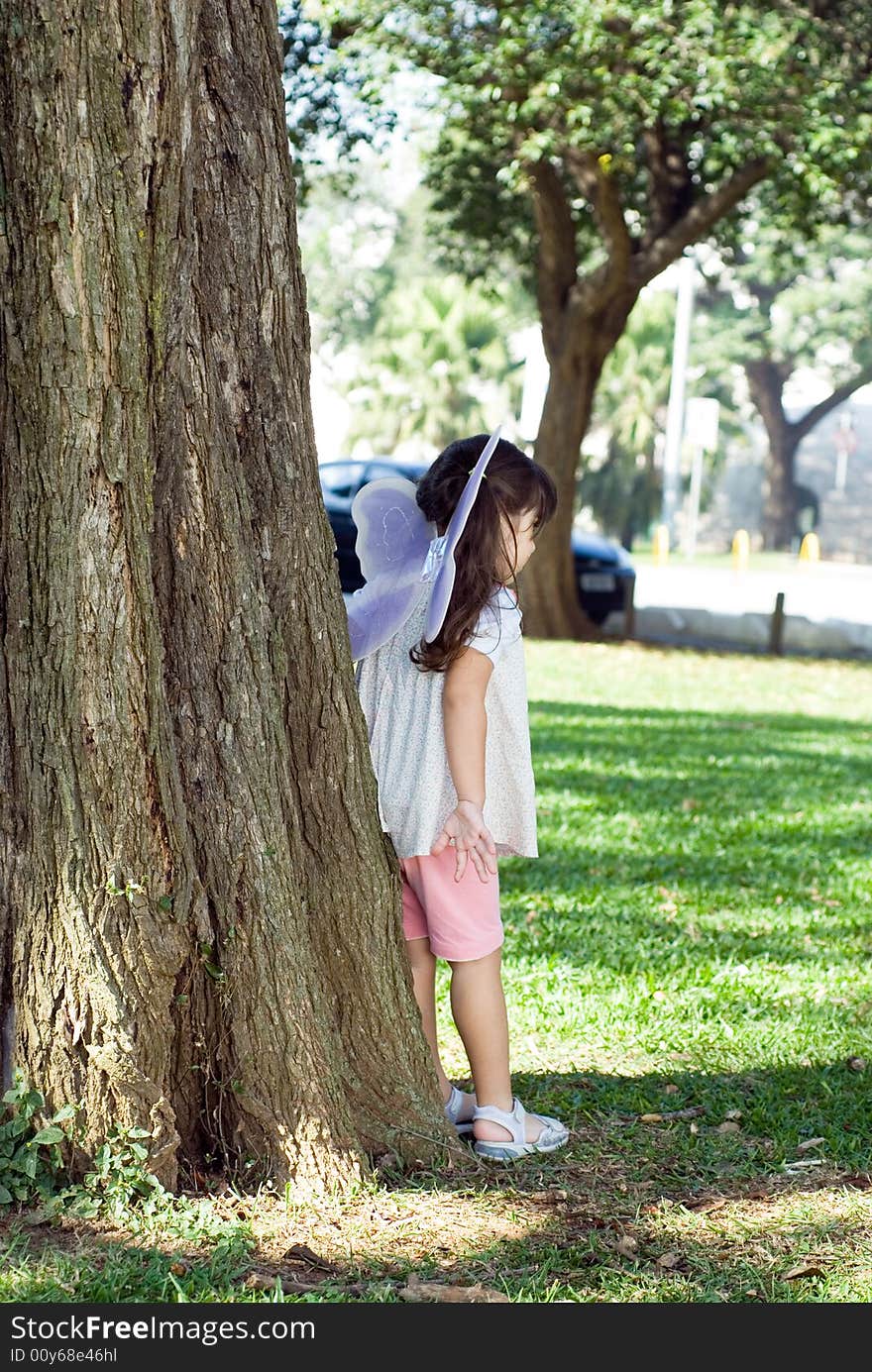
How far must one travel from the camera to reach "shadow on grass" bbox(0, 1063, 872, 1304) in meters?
2.67

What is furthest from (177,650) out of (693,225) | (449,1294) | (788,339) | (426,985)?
(788,339)

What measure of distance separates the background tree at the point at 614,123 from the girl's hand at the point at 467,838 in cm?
1026

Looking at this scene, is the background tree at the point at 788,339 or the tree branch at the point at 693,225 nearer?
the tree branch at the point at 693,225

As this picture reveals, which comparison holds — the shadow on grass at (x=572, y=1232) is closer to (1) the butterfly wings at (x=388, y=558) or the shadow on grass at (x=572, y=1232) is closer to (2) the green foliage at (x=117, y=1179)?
(2) the green foliage at (x=117, y=1179)

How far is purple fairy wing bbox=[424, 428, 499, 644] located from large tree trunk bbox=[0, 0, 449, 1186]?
0.63 feet

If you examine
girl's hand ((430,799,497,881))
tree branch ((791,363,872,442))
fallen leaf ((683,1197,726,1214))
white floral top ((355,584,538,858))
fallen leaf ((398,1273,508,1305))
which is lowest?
fallen leaf ((683,1197,726,1214))

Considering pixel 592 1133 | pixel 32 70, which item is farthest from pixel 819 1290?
pixel 32 70

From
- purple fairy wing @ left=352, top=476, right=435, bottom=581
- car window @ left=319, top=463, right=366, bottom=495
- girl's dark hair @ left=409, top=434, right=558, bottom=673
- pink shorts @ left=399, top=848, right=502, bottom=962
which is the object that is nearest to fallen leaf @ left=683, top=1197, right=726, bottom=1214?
pink shorts @ left=399, top=848, right=502, bottom=962

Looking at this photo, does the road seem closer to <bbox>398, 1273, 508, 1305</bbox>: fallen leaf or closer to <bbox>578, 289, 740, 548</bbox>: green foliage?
<bbox>578, 289, 740, 548</bbox>: green foliage

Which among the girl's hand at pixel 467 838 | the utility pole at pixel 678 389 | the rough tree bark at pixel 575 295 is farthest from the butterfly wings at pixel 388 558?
the utility pole at pixel 678 389

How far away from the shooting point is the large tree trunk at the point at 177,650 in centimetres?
259

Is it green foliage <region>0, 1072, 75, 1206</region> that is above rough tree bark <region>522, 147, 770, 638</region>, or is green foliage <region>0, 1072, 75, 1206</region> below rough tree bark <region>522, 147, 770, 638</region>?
below

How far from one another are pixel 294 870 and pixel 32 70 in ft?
4.88

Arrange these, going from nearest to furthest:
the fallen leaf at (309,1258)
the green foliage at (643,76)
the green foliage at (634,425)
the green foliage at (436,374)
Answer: the fallen leaf at (309,1258), the green foliage at (643,76), the green foliage at (436,374), the green foliage at (634,425)
